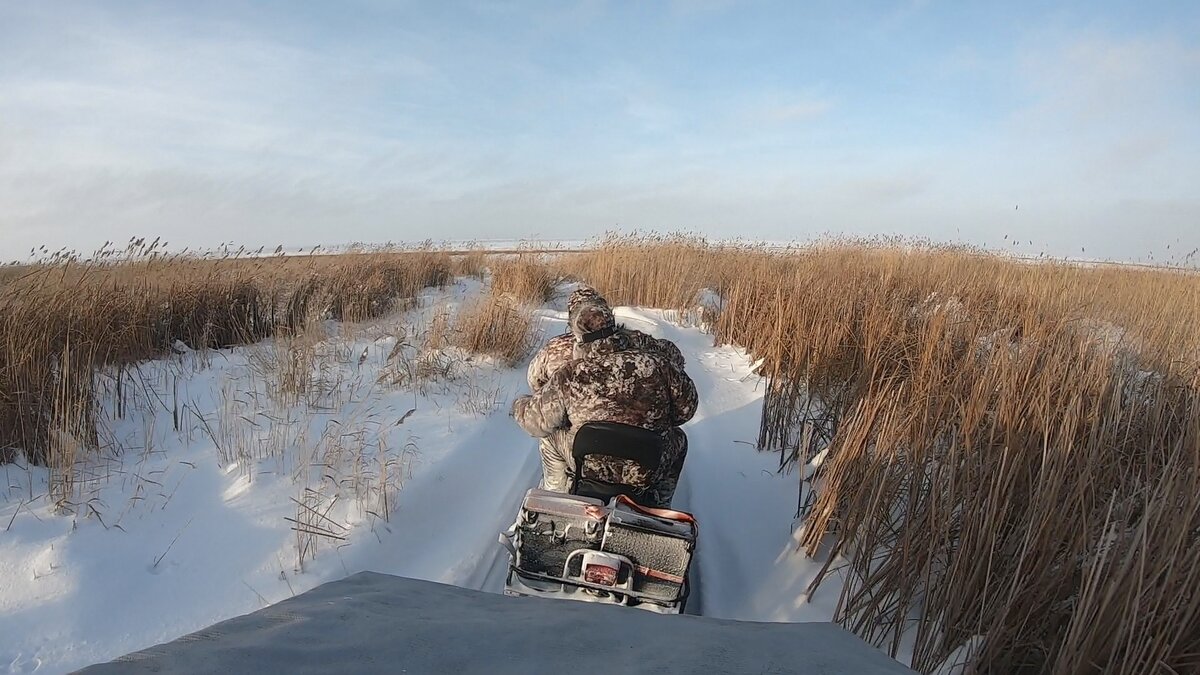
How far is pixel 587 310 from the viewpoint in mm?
3582

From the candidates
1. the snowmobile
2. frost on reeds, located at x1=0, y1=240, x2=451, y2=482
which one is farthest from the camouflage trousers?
frost on reeds, located at x1=0, y1=240, x2=451, y2=482

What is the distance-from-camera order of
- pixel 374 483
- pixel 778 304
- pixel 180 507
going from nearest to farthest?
pixel 180 507 → pixel 374 483 → pixel 778 304

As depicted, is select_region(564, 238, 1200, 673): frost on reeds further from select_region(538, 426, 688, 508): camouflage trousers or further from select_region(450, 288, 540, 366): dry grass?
select_region(450, 288, 540, 366): dry grass

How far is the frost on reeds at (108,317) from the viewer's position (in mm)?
4223

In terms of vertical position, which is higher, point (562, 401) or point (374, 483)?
point (562, 401)

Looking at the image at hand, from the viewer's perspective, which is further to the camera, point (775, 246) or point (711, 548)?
point (775, 246)

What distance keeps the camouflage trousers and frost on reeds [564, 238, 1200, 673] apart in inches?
34.5

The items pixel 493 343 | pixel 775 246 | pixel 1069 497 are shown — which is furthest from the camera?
pixel 775 246

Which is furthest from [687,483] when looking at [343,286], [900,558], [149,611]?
[343,286]

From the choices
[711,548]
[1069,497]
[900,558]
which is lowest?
[711,548]

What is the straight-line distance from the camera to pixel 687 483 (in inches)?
192

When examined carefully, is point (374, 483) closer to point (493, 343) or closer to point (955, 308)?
point (493, 343)

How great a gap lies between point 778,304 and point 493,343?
357 centimetres

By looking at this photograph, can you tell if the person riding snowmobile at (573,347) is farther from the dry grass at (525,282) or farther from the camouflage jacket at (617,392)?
the dry grass at (525,282)
